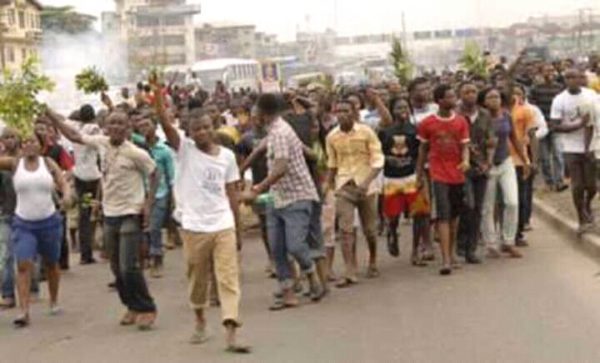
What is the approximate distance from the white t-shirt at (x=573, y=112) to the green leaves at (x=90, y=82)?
5336 mm

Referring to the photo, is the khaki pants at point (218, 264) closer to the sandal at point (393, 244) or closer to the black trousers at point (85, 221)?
the sandal at point (393, 244)

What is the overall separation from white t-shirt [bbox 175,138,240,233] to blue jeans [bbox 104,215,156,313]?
1084mm

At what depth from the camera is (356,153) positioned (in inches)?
489

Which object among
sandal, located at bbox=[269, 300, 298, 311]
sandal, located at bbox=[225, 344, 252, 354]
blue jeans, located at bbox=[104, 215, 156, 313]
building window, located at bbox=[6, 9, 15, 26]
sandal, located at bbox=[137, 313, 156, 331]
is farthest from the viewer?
building window, located at bbox=[6, 9, 15, 26]

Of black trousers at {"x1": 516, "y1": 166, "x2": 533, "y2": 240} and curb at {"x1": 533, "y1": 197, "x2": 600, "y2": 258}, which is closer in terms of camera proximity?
curb at {"x1": 533, "y1": 197, "x2": 600, "y2": 258}

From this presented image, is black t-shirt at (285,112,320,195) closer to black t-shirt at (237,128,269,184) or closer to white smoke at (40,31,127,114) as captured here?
black t-shirt at (237,128,269,184)

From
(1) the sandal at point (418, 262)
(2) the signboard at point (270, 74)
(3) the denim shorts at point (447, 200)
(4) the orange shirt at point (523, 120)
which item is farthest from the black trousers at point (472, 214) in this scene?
(2) the signboard at point (270, 74)

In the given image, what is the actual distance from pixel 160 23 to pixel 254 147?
6357 cm

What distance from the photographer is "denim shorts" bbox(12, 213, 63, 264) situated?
11.5 meters

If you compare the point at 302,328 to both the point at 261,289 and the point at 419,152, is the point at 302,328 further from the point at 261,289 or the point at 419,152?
the point at 419,152

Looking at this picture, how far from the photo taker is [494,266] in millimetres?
13023

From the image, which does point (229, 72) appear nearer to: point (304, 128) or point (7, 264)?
point (7, 264)

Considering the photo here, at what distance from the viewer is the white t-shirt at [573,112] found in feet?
45.7

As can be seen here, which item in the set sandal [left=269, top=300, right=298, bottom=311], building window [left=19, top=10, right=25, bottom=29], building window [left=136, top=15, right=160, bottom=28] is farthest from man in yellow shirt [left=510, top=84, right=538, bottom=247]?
building window [left=19, top=10, right=25, bottom=29]
